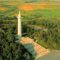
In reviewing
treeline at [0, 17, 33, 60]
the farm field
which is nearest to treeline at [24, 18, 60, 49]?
the farm field

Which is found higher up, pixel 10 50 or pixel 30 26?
pixel 10 50

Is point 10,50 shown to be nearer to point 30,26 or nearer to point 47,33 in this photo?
point 47,33

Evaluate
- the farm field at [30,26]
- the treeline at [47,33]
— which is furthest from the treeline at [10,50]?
the treeline at [47,33]

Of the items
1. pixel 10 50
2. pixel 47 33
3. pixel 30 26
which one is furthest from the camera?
pixel 30 26

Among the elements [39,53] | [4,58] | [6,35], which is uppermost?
[6,35]

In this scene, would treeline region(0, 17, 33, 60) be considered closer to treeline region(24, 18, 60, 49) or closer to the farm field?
the farm field

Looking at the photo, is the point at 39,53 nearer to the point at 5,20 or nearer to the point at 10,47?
the point at 10,47

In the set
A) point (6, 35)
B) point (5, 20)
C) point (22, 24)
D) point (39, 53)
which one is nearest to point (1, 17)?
point (5, 20)

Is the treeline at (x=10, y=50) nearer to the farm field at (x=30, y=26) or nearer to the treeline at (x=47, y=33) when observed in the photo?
the farm field at (x=30, y=26)

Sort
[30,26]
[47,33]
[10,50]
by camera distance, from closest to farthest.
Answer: [10,50] → [47,33] → [30,26]

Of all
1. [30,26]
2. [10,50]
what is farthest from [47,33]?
[10,50]

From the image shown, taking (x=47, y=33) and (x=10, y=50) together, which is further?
(x=47, y=33)
